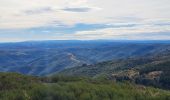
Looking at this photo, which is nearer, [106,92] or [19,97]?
[19,97]

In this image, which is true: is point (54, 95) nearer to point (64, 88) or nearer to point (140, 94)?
point (64, 88)

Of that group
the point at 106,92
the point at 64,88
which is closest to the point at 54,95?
the point at 64,88

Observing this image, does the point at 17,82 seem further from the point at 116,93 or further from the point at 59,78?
the point at 116,93

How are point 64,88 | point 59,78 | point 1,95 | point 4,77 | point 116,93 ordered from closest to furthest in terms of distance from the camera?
point 1,95 < point 64,88 < point 116,93 < point 4,77 < point 59,78

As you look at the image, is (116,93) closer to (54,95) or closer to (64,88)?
(64,88)

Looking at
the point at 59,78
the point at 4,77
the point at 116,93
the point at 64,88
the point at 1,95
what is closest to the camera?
the point at 1,95

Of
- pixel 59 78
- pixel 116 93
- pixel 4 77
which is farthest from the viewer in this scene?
pixel 59 78

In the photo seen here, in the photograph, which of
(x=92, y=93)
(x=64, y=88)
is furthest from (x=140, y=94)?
(x=64, y=88)

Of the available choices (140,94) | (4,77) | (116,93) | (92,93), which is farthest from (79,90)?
(4,77)

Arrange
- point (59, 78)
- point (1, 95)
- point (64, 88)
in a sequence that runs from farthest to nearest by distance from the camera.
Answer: point (59, 78)
point (64, 88)
point (1, 95)
